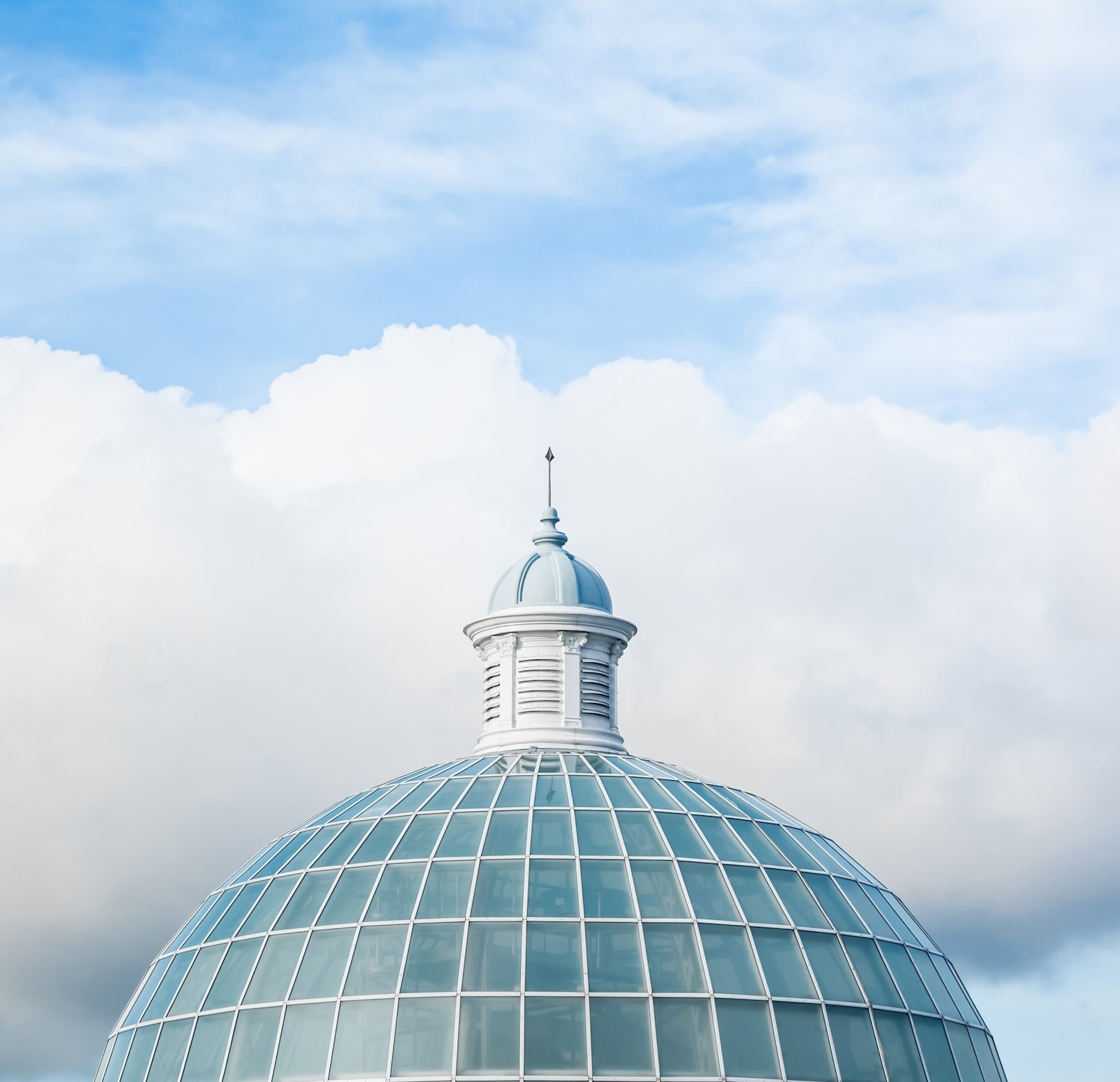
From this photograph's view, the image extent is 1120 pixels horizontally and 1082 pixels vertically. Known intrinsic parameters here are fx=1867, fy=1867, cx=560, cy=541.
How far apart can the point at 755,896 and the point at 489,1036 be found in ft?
26.3

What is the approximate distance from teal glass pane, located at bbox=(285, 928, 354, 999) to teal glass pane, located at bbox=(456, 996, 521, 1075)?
11.3ft

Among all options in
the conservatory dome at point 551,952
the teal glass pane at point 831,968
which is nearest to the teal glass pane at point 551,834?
the conservatory dome at point 551,952

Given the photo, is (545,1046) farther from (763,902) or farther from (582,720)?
(582,720)

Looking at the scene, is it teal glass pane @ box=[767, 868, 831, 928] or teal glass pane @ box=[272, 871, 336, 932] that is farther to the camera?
teal glass pane @ box=[767, 868, 831, 928]

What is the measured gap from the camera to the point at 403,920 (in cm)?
4303

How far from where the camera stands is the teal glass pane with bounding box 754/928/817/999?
139ft

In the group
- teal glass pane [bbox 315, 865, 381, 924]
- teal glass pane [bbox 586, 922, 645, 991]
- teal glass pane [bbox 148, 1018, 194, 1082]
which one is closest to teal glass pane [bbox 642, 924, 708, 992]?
teal glass pane [bbox 586, 922, 645, 991]

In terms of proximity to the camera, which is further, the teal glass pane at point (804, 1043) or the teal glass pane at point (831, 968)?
the teal glass pane at point (831, 968)

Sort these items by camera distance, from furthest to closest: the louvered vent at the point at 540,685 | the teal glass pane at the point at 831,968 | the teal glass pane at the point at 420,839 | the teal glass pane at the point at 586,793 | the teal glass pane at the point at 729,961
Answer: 1. the louvered vent at the point at 540,685
2. the teal glass pane at the point at 586,793
3. the teal glass pane at the point at 420,839
4. the teal glass pane at the point at 831,968
5. the teal glass pane at the point at 729,961

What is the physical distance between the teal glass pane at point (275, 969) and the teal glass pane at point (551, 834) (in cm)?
594

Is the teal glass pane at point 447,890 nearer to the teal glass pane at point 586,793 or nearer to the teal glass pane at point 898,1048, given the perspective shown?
the teal glass pane at point 586,793

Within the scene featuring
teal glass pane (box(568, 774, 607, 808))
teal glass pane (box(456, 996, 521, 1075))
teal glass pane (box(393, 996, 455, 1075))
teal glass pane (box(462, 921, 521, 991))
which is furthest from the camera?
teal glass pane (box(568, 774, 607, 808))

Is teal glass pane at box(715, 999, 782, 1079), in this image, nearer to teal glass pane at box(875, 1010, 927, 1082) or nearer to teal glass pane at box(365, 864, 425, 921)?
teal glass pane at box(875, 1010, 927, 1082)

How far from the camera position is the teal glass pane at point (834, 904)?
45906mm
